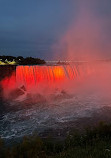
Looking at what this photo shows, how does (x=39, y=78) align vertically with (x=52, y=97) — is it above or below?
above

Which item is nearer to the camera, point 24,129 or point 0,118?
point 24,129

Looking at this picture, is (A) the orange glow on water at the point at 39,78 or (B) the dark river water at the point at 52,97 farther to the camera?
(A) the orange glow on water at the point at 39,78

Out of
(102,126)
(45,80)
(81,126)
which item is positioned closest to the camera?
(102,126)

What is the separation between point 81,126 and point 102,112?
3930 mm

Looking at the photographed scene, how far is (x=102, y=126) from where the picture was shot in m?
7.26

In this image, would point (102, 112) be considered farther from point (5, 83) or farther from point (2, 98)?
point (5, 83)

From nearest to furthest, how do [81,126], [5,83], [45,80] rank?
1. [81,126]
2. [5,83]
3. [45,80]

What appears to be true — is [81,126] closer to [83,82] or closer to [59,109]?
[59,109]

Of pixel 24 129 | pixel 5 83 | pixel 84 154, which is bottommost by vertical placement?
pixel 24 129

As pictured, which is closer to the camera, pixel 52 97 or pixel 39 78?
pixel 52 97

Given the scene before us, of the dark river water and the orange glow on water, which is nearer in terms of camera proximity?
the dark river water

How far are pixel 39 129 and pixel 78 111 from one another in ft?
15.8

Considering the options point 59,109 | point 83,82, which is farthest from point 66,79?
point 59,109

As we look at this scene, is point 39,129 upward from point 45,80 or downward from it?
downward
